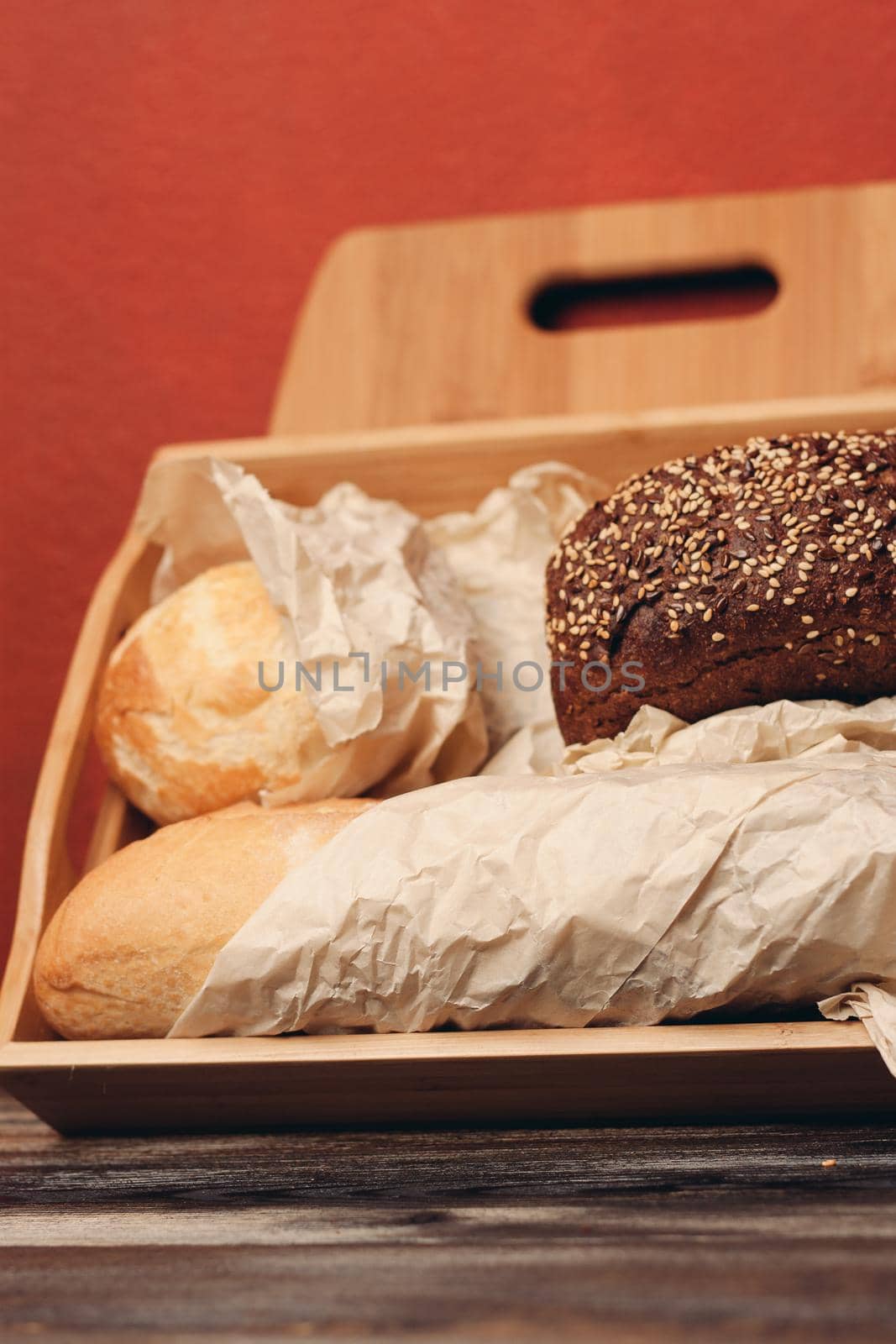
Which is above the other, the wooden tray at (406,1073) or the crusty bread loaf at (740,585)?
the crusty bread loaf at (740,585)

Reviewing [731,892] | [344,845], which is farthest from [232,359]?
[731,892]

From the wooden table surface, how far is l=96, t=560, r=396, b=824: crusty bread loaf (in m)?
0.31

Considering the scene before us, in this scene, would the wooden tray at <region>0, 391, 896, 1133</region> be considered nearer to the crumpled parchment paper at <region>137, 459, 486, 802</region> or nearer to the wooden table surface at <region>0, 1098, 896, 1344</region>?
the wooden table surface at <region>0, 1098, 896, 1344</region>

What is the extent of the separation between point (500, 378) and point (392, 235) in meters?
0.26

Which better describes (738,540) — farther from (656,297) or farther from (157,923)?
(656,297)

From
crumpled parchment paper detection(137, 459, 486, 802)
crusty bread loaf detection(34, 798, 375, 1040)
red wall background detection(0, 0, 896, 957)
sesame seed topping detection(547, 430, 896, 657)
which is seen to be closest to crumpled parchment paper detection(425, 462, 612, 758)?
crumpled parchment paper detection(137, 459, 486, 802)

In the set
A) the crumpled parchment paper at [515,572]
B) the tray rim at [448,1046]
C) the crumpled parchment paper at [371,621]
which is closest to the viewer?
the tray rim at [448,1046]

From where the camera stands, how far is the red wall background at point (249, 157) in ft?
5.58

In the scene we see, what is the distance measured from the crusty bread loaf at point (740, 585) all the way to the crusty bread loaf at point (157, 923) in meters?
0.26

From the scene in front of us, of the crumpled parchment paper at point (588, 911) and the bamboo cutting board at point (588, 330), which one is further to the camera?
the bamboo cutting board at point (588, 330)

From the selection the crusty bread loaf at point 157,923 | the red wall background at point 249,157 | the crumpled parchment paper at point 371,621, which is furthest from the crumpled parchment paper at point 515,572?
the red wall background at point 249,157

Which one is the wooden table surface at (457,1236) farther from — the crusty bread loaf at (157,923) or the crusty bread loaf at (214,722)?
the crusty bread loaf at (214,722)

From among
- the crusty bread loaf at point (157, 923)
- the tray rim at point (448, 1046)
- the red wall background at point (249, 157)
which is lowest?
the tray rim at point (448, 1046)

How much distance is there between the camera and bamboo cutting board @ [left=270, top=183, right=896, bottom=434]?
137 centimetres
